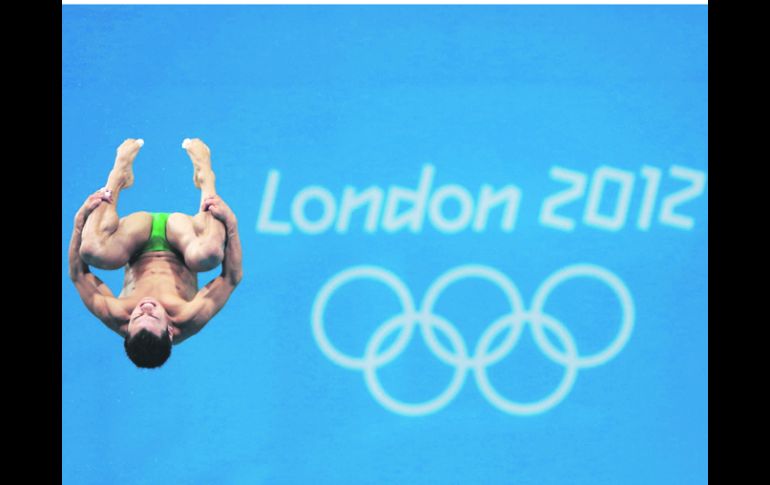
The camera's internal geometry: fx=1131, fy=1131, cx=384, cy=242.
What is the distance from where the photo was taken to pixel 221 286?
6258 mm

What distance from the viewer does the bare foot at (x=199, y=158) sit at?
6.45m

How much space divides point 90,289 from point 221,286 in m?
0.71

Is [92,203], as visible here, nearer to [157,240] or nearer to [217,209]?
[157,240]

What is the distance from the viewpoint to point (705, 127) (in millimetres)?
7336

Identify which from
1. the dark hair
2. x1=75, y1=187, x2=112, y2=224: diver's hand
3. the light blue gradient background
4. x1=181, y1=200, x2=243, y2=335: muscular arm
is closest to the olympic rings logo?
the light blue gradient background

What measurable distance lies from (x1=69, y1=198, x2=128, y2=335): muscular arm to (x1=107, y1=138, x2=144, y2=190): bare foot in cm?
27

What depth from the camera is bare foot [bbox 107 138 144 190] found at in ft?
20.5

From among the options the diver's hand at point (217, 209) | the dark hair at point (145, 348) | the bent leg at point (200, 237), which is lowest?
the dark hair at point (145, 348)

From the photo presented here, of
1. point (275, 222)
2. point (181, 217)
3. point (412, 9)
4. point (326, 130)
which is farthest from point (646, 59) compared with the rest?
point (181, 217)

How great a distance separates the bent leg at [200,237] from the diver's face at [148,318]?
31 cm

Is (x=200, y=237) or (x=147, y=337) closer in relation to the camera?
(x=147, y=337)

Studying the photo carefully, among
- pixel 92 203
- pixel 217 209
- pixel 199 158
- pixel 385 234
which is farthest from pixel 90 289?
pixel 385 234

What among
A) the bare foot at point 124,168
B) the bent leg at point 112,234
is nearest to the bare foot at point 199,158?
the bare foot at point 124,168

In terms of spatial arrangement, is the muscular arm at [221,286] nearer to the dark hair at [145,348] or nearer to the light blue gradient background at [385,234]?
the dark hair at [145,348]
